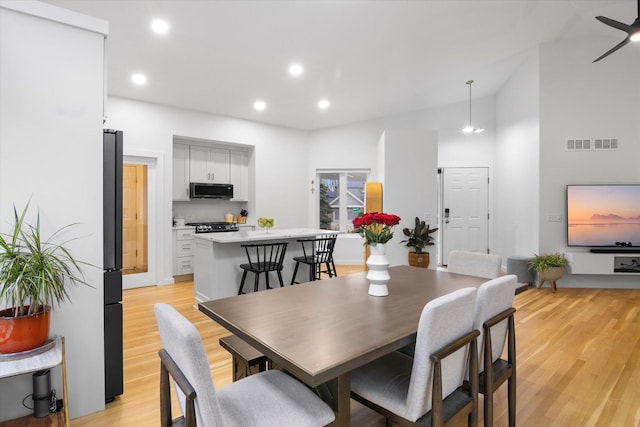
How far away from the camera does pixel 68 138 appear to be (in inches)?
76.1

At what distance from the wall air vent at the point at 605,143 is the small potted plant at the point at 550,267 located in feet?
5.73

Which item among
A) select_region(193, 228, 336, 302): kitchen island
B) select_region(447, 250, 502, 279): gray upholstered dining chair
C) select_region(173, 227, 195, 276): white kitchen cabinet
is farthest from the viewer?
select_region(173, 227, 195, 276): white kitchen cabinet

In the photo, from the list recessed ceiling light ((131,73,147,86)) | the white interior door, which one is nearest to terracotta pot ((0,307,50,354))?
recessed ceiling light ((131,73,147,86))

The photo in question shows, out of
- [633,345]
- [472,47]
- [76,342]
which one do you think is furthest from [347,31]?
[633,345]

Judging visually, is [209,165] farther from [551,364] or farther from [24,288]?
[551,364]

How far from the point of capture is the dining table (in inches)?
45.3

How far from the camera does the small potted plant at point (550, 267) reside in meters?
4.95

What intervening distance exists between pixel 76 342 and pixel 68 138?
118cm

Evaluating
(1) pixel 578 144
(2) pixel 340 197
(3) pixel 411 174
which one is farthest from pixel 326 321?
(2) pixel 340 197

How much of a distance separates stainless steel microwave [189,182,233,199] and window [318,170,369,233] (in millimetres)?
2041

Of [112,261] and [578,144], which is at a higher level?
[578,144]

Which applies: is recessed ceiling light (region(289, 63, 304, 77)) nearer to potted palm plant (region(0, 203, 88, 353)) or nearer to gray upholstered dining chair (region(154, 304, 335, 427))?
potted palm plant (region(0, 203, 88, 353))

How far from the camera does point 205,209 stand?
6.47 meters

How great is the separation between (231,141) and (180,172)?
107 centimetres
